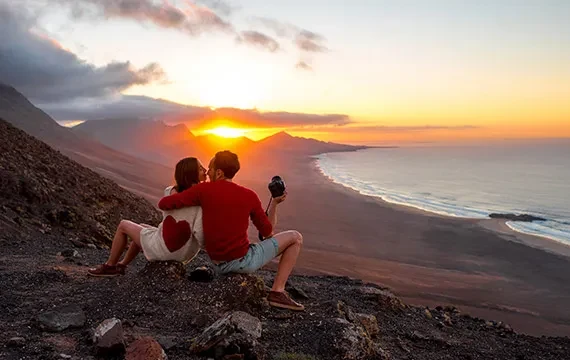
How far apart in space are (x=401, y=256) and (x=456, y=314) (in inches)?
428

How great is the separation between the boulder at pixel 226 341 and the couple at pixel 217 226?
3.26 feet

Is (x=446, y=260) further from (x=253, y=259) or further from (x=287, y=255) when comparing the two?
(x=253, y=259)

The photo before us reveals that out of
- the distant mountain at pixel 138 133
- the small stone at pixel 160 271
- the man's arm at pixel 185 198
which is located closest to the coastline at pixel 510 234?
the small stone at pixel 160 271

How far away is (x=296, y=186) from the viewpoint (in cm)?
4744

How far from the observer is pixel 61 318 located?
5.31 meters

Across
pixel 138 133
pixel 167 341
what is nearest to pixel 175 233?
pixel 167 341

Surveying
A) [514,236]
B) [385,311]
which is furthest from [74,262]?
[514,236]


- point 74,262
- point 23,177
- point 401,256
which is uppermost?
point 23,177

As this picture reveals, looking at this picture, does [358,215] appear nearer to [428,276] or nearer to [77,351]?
[428,276]

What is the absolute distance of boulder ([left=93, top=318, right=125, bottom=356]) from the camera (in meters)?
4.54

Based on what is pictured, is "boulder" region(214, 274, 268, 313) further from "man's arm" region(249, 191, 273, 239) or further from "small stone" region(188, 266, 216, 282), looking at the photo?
"man's arm" region(249, 191, 273, 239)

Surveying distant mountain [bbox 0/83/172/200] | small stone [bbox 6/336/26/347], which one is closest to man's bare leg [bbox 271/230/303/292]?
small stone [bbox 6/336/26/347]

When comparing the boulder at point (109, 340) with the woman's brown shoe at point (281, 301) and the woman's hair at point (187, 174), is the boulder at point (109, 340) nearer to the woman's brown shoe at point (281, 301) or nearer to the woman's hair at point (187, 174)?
the woman's hair at point (187, 174)

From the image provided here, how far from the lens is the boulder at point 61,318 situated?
515 cm
